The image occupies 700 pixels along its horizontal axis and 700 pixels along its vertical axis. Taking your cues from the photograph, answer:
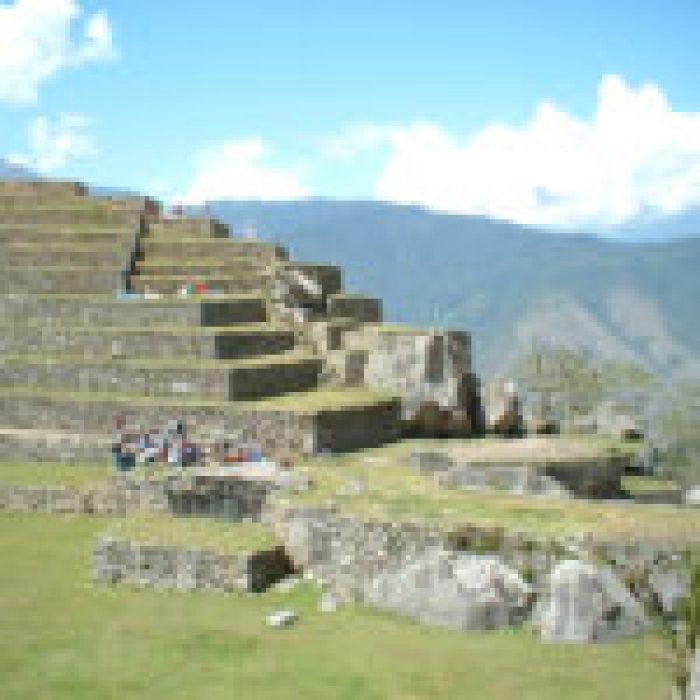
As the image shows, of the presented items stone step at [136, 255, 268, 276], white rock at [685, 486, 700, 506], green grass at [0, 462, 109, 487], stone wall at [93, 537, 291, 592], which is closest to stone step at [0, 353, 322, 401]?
green grass at [0, 462, 109, 487]

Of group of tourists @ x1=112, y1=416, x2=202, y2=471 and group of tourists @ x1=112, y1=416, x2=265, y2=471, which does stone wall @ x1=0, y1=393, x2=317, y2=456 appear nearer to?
group of tourists @ x1=112, y1=416, x2=265, y2=471

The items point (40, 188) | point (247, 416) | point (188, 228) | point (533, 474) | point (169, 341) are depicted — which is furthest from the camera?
point (40, 188)

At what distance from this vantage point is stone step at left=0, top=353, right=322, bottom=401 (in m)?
27.1

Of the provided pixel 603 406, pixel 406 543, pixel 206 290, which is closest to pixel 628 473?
pixel 603 406

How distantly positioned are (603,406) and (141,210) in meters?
17.9

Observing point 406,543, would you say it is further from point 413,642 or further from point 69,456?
point 69,456

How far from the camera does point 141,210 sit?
135 feet

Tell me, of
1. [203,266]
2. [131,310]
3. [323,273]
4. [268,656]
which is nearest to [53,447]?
[131,310]

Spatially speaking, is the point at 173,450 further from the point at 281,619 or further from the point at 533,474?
the point at 281,619

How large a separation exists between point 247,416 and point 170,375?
114 inches

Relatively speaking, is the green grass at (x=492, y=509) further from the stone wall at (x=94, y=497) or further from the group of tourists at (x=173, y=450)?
the group of tourists at (x=173, y=450)

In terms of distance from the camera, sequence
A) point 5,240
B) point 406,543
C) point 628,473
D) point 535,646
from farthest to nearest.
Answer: point 5,240, point 628,473, point 406,543, point 535,646

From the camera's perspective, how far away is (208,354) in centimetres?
2847

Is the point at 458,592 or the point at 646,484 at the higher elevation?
the point at 646,484
